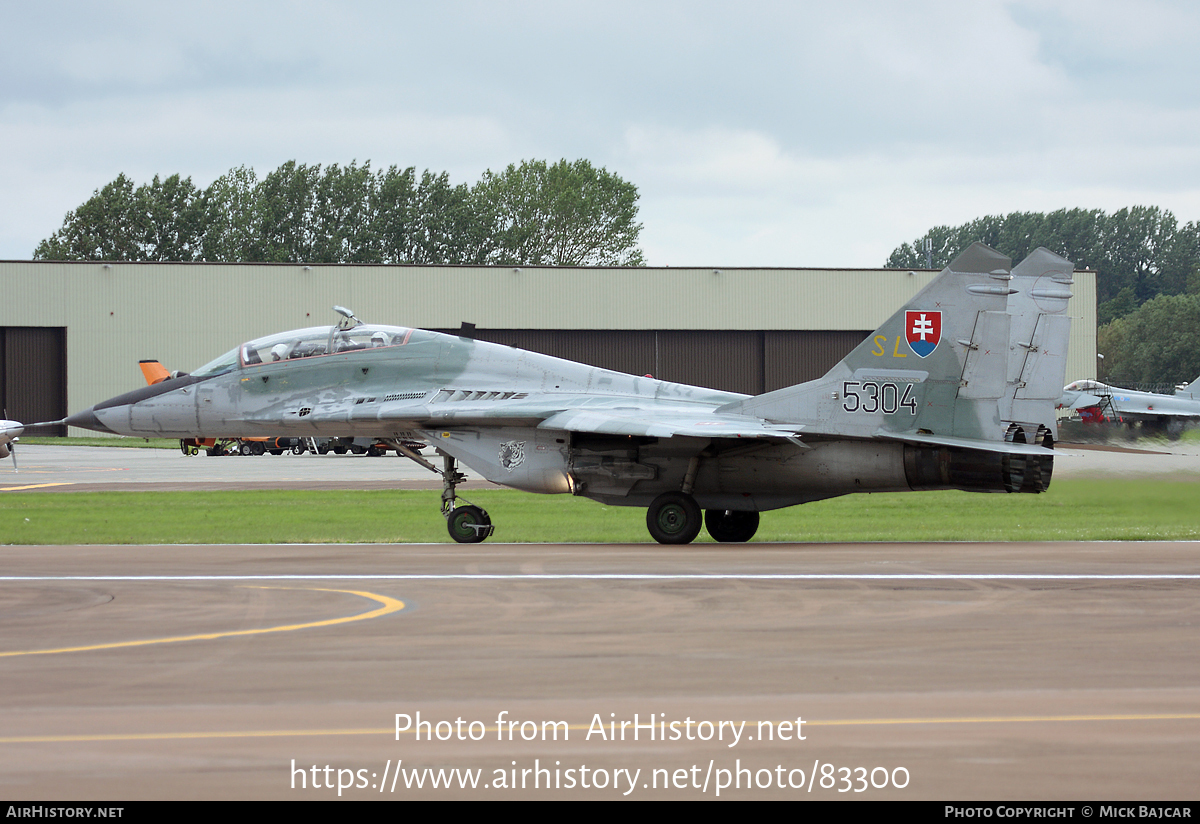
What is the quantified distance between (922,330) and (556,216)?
91.1 meters

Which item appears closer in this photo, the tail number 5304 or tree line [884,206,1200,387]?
the tail number 5304

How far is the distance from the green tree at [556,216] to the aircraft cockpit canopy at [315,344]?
87307 millimetres

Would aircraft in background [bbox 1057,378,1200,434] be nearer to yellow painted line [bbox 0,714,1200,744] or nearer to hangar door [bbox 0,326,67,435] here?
yellow painted line [bbox 0,714,1200,744]

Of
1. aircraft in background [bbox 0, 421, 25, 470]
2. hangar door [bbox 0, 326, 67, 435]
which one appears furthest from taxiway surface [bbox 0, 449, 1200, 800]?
hangar door [bbox 0, 326, 67, 435]

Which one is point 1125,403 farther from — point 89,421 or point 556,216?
point 556,216

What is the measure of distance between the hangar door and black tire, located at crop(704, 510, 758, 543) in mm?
52243

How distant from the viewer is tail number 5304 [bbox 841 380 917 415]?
16578 millimetres

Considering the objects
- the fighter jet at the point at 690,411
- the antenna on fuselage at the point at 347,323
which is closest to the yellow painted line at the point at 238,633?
the fighter jet at the point at 690,411

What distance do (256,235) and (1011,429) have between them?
9684cm

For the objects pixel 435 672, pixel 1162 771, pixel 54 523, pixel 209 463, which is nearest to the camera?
pixel 1162 771

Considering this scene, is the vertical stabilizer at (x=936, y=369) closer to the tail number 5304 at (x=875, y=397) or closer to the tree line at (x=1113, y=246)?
the tail number 5304 at (x=875, y=397)
